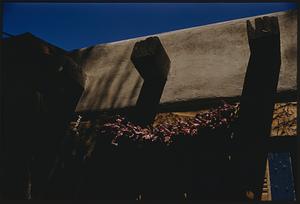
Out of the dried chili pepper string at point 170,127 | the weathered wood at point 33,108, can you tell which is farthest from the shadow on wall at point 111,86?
the dried chili pepper string at point 170,127

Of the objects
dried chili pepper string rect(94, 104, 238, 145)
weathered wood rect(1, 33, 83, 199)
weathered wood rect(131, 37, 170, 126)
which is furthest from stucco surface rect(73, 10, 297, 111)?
weathered wood rect(1, 33, 83, 199)

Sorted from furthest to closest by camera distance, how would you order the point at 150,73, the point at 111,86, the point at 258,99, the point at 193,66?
the point at 111,86, the point at 193,66, the point at 150,73, the point at 258,99

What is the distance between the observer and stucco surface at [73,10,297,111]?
17.9 feet

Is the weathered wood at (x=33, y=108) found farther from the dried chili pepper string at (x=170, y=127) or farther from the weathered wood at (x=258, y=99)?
the weathered wood at (x=258, y=99)

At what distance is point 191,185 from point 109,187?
1.50 metres

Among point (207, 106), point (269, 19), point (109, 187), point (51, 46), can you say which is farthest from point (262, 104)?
point (51, 46)

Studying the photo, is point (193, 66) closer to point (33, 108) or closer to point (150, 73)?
point (150, 73)

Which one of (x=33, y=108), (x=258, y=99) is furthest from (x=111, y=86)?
(x=258, y=99)

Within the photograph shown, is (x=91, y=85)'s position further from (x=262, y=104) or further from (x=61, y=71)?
(x=262, y=104)

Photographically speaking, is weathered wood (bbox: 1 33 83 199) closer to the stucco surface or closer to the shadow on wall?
the shadow on wall

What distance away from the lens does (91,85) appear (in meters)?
6.81

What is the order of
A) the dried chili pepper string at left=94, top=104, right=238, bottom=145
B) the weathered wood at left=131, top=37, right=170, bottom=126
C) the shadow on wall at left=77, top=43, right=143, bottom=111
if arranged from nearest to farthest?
the dried chili pepper string at left=94, top=104, right=238, bottom=145
the weathered wood at left=131, top=37, right=170, bottom=126
the shadow on wall at left=77, top=43, right=143, bottom=111

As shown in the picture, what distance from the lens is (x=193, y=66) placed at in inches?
235

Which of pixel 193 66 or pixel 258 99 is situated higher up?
pixel 193 66
